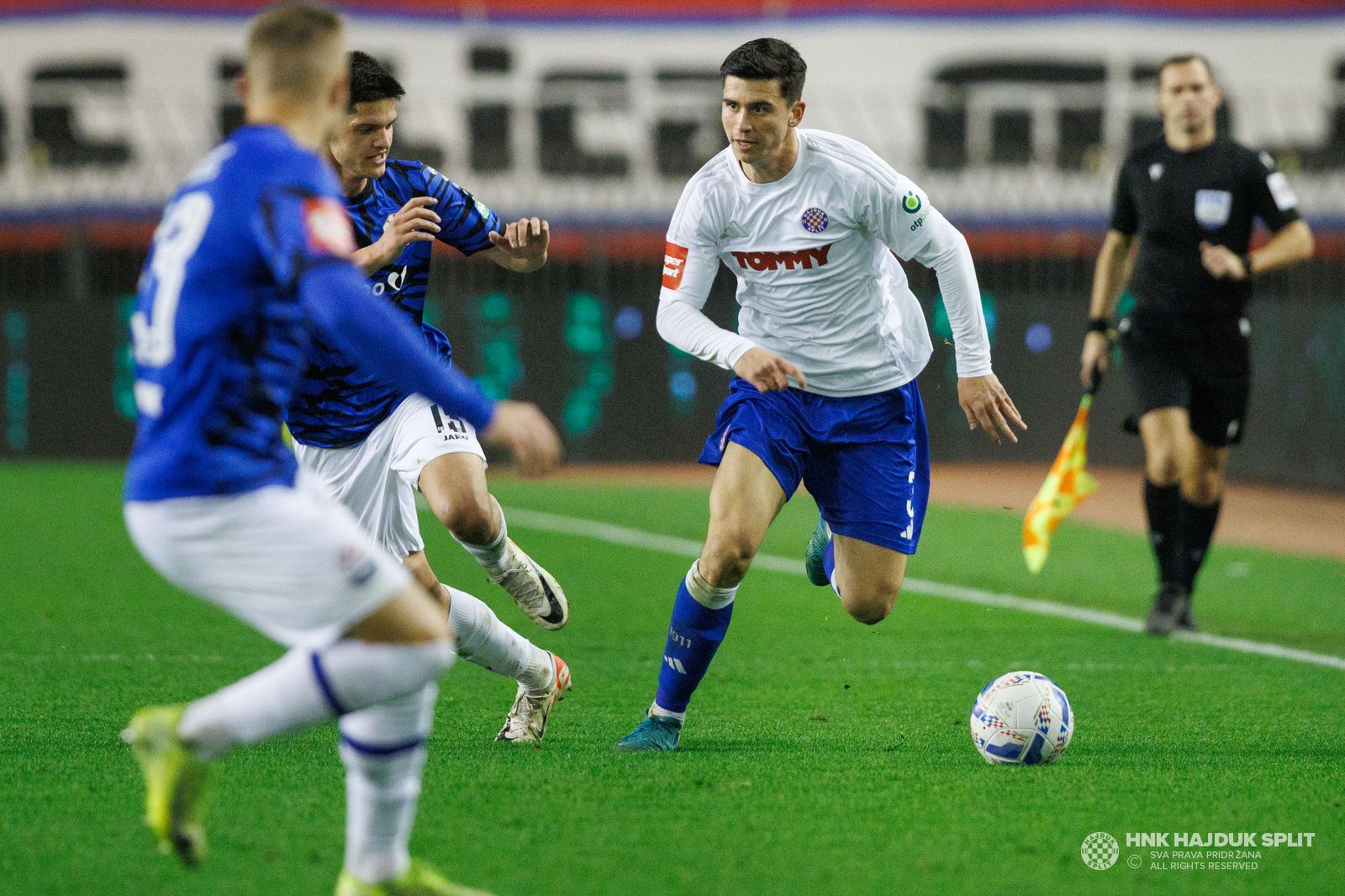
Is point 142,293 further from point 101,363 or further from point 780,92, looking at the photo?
point 101,363

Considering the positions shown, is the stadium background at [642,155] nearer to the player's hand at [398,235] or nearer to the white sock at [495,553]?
the white sock at [495,553]

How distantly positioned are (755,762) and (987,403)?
4.61 ft

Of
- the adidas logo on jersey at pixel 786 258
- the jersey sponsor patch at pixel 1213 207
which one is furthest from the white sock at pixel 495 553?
the jersey sponsor patch at pixel 1213 207

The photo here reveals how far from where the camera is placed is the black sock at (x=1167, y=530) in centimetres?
769

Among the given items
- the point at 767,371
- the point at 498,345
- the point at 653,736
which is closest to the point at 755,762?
the point at 653,736

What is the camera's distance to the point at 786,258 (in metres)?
5.24

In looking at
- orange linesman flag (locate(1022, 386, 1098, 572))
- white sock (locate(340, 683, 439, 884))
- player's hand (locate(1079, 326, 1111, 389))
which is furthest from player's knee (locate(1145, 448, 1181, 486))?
white sock (locate(340, 683, 439, 884))

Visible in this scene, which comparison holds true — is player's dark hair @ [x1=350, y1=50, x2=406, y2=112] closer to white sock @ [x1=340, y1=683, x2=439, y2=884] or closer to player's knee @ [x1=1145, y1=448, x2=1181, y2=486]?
white sock @ [x1=340, y1=683, x2=439, y2=884]

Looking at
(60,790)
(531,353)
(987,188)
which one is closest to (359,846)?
(60,790)

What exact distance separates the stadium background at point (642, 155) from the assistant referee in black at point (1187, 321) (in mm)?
3044

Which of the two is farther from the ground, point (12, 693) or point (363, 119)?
point (363, 119)

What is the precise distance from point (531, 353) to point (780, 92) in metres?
12.9

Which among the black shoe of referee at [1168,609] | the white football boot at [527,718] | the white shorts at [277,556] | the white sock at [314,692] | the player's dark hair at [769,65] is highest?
the player's dark hair at [769,65]

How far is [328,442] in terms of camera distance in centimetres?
537
